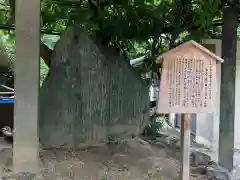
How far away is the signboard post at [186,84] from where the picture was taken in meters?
3.64

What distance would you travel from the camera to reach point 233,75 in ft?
15.7

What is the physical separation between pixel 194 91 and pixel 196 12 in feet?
8.67

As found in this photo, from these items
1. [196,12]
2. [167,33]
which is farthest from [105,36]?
[196,12]

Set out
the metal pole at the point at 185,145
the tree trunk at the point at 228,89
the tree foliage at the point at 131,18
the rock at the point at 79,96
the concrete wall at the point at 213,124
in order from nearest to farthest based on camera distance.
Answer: the metal pole at the point at 185,145 → the tree trunk at the point at 228,89 → the rock at the point at 79,96 → the tree foliage at the point at 131,18 → the concrete wall at the point at 213,124

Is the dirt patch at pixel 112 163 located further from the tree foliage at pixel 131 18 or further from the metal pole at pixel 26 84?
the tree foliage at pixel 131 18

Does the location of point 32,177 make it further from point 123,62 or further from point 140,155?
point 123,62

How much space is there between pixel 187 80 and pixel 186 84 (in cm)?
4

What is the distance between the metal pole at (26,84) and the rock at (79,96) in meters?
0.86

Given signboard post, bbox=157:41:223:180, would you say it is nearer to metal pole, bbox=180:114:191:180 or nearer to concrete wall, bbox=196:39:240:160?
metal pole, bbox=180:114:191:180

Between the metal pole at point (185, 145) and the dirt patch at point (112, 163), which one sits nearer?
the metal pole at point (185, 145)

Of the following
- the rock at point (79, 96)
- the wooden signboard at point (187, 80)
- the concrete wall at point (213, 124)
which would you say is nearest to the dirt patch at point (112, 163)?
the rock at point (79, 96)

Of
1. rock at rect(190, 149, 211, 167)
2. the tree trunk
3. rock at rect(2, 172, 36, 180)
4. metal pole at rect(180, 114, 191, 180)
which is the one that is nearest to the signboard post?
metal pole at rect(180, 114, 191, 180)

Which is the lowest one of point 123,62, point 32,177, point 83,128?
point 32,177

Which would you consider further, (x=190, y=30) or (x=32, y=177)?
(x=190, y=30)
